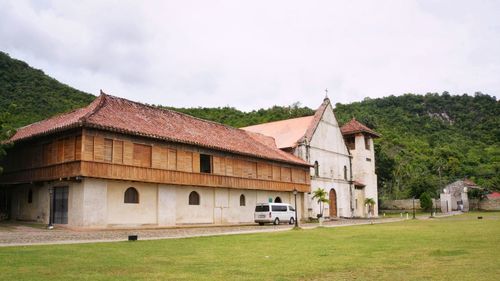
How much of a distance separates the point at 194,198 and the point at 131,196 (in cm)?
586

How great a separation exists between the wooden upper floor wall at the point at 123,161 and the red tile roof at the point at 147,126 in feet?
1.85

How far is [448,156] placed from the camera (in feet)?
247

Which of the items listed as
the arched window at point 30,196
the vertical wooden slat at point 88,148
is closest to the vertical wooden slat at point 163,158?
the vertical wooden slat at point 88,148

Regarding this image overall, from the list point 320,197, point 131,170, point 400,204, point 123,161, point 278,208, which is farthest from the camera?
point 400,204

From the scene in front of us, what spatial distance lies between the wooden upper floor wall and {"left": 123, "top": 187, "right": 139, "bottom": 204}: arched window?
3.41 feet

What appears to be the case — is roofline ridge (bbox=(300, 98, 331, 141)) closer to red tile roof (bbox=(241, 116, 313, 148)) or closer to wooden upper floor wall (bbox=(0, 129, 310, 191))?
red tile roof (bbox=(241, 116, 313, 148))

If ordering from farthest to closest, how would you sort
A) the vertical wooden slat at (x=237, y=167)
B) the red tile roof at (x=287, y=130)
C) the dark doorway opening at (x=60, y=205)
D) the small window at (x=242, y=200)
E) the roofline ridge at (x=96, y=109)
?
the red tile roof at (x=287, y=130), the small window at (x=242, y=200), the vertical wooden slat at (x=237, y=167), the dark doorway opening at (x=60, y=205), the roofline ridge at (x=96, y=109)

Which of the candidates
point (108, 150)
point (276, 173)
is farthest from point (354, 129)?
point (108, 150)

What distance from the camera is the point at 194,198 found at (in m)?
33.8

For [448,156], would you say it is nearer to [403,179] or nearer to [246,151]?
[403,179]

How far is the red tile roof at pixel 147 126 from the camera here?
2780cm

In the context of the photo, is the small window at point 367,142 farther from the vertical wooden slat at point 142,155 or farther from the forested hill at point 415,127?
the vertical wooden slat at point 142,155

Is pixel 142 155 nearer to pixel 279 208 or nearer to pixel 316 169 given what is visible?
pixel 279 208

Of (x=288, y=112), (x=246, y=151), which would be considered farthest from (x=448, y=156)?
(x=246, y=151)
